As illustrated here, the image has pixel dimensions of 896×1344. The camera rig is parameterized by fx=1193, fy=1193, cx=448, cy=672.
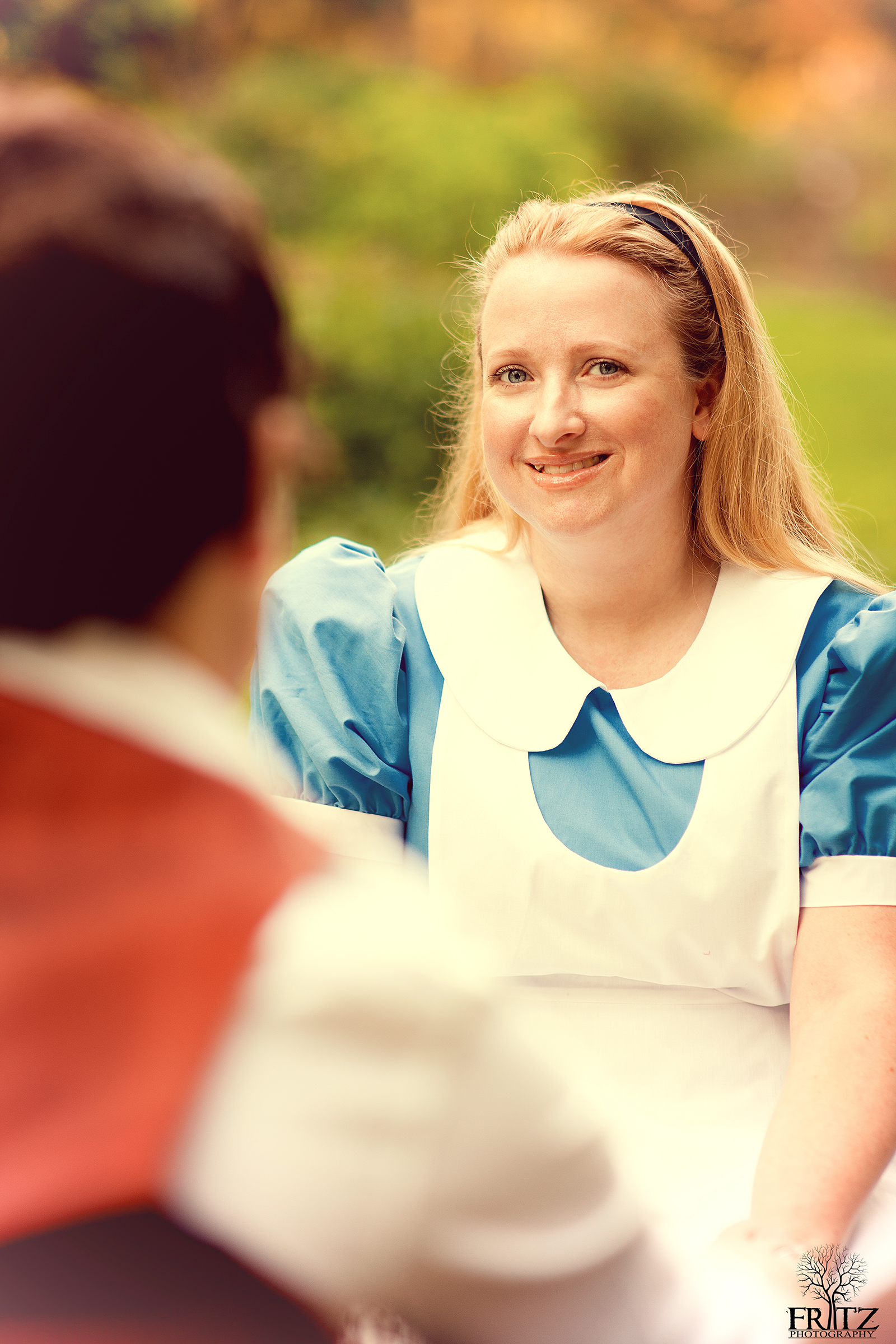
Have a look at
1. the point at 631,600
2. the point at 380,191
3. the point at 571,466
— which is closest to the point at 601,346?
the point at 571,466

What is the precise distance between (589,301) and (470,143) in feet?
25.3

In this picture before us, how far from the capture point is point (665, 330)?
1.70 metres

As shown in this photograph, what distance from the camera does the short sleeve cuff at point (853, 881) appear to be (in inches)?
61.2

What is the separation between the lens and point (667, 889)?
1616mm

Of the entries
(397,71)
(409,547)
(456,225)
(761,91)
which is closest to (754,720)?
(409,547)

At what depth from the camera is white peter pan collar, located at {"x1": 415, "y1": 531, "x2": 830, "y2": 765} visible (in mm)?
1685

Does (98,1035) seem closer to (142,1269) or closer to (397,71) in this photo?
(142,1269)

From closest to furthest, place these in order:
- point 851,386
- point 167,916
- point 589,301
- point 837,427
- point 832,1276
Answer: point 167,916, point 832,1276, point 589,301, point 837,427, point 851,386

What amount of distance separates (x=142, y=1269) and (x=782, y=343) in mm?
7778

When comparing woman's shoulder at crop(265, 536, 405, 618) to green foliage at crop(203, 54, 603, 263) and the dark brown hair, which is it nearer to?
Result: the dark brown hair

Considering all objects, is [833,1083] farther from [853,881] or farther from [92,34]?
[92,34]

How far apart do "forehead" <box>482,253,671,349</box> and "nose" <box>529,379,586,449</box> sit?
0.24 feet

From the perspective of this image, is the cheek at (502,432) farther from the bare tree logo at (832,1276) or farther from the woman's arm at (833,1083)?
the bare tree logo at (832,1276)

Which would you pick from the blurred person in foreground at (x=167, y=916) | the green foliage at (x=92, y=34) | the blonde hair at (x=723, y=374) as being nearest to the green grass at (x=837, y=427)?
the blonde hair at (x=723, y=374)
